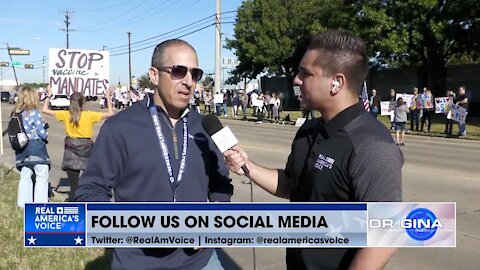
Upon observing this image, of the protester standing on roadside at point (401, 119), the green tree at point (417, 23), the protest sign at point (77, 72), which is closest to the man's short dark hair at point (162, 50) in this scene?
the protest sign at point (77, 72)

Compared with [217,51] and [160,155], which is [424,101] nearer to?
[217,51]

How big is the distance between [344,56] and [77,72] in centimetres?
777

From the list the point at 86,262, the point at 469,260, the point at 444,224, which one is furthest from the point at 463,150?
the point at 444,224

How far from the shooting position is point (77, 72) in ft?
30.0

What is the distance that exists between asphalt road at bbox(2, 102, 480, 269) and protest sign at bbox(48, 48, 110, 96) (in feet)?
6.28


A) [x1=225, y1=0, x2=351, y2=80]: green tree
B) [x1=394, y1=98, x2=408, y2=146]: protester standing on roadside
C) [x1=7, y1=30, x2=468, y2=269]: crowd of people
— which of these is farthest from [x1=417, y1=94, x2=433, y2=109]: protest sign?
[x1=225, y1=0, x2=351, y2=80]: green tree

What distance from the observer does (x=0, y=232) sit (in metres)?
6.02

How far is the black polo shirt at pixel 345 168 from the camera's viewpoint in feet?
6.74

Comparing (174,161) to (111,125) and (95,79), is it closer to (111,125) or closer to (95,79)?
(111,125)

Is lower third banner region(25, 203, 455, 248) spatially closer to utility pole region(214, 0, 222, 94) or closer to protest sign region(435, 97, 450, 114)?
protest sign region(435, 97, 450, 114)

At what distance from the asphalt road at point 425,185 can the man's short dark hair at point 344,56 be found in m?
3.26

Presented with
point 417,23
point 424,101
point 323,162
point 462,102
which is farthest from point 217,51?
point 323,162

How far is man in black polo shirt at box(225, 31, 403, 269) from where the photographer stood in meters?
2.06

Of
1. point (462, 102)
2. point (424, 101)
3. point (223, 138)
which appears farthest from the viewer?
point (424, 101)
